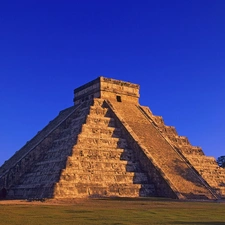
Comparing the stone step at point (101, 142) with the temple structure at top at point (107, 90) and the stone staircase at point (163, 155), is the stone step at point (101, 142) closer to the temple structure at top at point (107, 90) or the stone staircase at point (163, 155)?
the stone staircase at point (163, 155)

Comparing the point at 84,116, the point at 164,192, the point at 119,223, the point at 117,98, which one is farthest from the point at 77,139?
the point at 119,223

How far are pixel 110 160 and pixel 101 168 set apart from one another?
47.4 inches

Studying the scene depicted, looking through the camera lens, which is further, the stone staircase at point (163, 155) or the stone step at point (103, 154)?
the stone staircase at point (163, 155)

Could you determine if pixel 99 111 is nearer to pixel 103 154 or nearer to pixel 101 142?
pixel 101 142

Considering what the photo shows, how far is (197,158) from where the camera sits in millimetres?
31594

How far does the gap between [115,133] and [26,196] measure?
8.15m

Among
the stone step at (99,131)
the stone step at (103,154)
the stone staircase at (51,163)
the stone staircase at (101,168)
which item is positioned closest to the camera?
the stone staircase at (101,168)

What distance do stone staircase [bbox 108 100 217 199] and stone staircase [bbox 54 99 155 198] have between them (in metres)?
1.28

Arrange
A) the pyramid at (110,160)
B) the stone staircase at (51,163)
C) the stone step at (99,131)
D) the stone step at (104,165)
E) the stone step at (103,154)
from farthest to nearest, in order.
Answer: the stone step at (99,131), the stone step at (103,154), the stone step at (104,165), the pyramid at (110,160), the stone staircase at (51,163)

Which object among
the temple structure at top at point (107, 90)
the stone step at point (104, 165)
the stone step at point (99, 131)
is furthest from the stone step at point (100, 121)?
the stone step at point (104, 165)

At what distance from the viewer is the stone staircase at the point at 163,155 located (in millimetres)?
24734

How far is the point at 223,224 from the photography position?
10992 millimetres

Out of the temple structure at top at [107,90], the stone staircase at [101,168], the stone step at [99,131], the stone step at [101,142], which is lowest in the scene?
the stone staircase at [101,168]

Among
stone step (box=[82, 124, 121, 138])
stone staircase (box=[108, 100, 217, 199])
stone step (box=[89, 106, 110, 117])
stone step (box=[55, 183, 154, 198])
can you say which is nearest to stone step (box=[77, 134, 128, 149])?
stone step (box=[82, 124, 121, 138])
